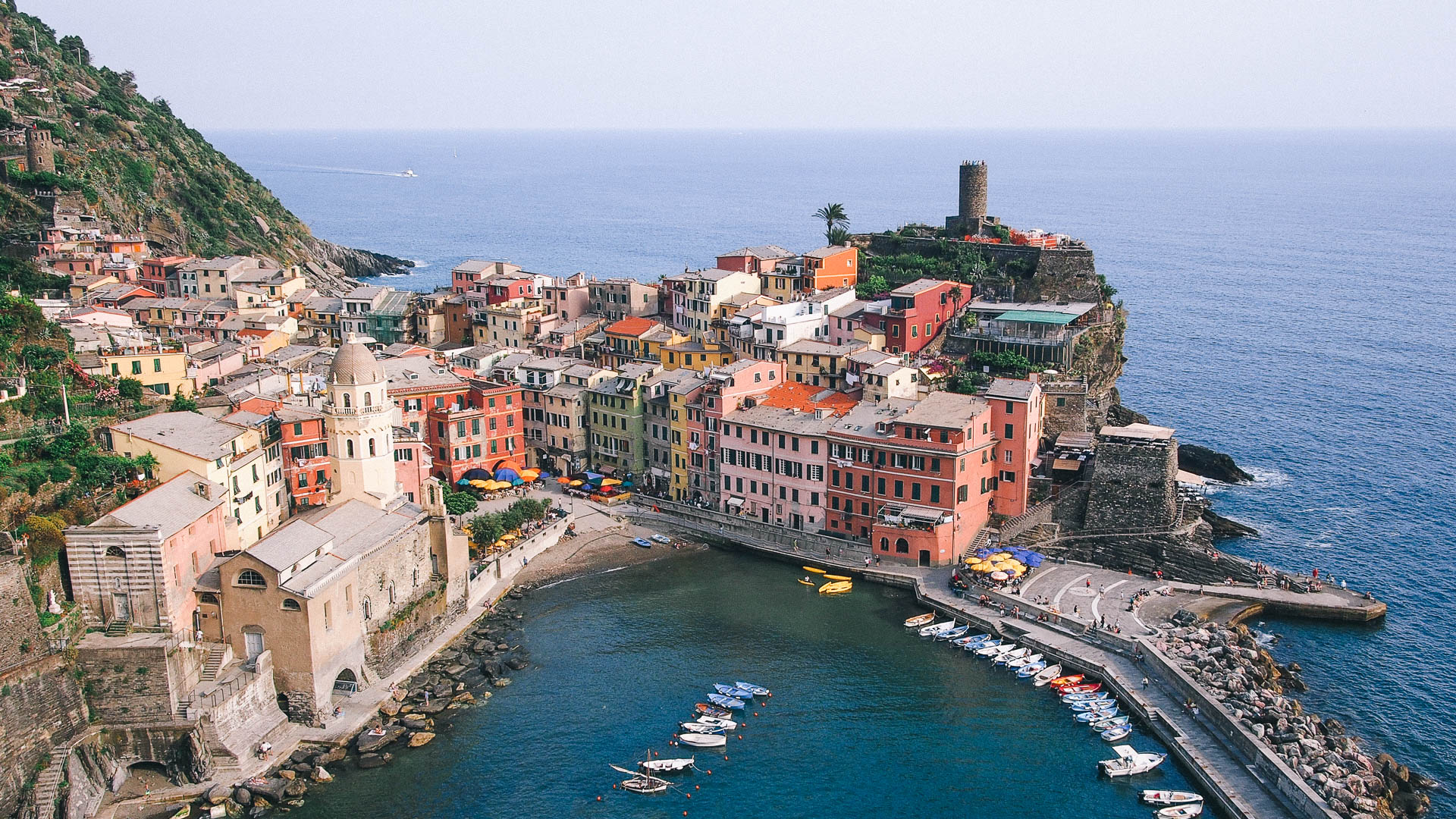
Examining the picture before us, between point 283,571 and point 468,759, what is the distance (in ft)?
38.4

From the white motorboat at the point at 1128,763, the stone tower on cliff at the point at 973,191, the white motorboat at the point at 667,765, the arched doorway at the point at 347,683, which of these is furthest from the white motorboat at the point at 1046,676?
the stone tower on cliff at the point at 973,191

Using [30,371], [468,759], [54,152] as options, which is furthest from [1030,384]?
[54,152]

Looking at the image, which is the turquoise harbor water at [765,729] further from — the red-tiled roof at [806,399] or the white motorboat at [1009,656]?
the red-tiled roof at [806,399]

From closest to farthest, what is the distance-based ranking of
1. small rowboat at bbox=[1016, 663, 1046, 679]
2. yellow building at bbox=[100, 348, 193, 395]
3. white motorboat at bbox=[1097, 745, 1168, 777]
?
white motorboat at bbox=[1097, 745, 1168, 777], small rowboat at bbox=[1016, 663, 1046, 679], yellow building at bbox=[100, 348, 193, 395]

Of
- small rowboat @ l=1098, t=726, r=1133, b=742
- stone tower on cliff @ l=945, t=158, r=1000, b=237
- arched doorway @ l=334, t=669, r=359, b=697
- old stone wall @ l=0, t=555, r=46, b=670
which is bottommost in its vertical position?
small rowboat @ l=1098, t=726, r=1133, b=742

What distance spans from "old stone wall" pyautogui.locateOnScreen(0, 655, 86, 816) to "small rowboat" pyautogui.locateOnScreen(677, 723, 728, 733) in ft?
83.3

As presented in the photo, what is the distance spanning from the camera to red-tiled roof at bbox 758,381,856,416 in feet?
263

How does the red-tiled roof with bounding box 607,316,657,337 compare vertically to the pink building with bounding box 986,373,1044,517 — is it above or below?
above

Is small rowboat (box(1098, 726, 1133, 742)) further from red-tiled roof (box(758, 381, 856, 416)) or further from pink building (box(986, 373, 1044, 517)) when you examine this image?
red-tiled roof (box(758, 381, 856, 416))

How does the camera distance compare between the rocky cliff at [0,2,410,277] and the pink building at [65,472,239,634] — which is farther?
the rocky cliff at [0,2,410,277]

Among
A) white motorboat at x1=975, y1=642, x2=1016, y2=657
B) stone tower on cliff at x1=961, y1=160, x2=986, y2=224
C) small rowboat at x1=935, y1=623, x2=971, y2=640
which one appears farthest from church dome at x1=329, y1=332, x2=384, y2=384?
stone tower on cliff at x1=961, y1=160, x2=986, y2=224

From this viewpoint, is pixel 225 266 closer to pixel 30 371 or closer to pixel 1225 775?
pixel 30 371

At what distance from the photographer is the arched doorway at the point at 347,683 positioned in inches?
2260

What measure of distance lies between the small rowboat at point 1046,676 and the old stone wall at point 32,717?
141ft
